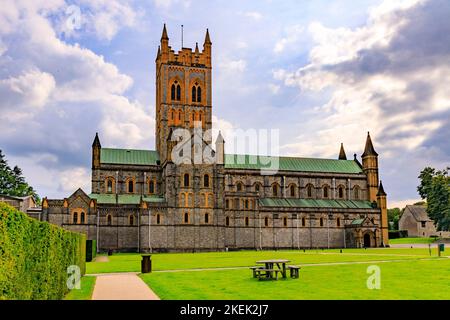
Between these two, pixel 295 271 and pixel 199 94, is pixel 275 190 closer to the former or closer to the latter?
pixel 199 94

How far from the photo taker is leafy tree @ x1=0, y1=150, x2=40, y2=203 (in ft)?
391

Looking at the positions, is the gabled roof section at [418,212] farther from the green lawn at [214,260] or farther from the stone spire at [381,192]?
the green lawn at [214,260]

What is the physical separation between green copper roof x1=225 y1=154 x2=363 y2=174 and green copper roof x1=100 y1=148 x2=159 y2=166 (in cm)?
1454

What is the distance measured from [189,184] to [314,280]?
57276mm

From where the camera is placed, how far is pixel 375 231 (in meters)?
92.8

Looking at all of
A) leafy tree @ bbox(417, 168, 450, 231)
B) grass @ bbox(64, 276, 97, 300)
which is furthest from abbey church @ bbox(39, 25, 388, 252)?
grass @ bbox(64, 276, 97, 300)

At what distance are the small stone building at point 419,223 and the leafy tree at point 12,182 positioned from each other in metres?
100

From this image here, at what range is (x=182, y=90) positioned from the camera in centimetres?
9612

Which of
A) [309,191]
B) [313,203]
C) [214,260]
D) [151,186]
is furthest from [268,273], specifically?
[309,191]

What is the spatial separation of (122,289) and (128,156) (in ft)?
227

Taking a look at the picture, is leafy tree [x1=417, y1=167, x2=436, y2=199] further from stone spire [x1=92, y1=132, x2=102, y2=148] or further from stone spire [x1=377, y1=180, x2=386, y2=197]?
stone spire [x1=92, y1=132, x2=102, y2=148]
